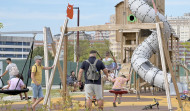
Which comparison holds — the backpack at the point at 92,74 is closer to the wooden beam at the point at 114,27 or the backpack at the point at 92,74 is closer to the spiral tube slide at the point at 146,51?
the wooden beam at the point at 114,27

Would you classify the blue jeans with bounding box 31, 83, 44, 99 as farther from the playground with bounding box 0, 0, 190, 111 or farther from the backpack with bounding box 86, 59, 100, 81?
the backpack with bounding box 86, 59, 100, 81

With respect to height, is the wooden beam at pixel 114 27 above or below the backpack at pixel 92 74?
above

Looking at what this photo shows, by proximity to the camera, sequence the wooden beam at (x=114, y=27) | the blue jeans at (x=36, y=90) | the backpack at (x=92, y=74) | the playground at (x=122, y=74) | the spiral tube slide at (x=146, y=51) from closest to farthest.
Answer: the backpack at (x=92, y=74)
the playground at (x=122, y=74)
the blue jeans at (x=36, y=90)
the wooden beam at (x=114, y=27)
the spiral tube slide at (x=146, y=51)

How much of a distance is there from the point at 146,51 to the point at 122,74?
136 inches

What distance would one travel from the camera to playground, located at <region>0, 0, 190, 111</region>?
530 inches

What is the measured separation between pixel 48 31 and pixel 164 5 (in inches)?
695

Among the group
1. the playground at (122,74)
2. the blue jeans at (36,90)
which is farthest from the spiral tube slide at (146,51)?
the blue jeans at (36,90)

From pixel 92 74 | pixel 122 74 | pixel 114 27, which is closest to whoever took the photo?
pixel 92 74

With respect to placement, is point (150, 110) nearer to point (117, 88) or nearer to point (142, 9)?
point (117, 88)

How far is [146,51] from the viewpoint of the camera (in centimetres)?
2462

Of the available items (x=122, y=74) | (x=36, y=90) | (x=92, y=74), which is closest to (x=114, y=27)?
(x=92, y=74)

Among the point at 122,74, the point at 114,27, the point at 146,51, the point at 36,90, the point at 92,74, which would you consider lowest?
the point at 36,90

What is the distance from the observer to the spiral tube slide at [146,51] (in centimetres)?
2321

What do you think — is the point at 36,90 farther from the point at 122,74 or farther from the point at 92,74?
the point at 122,74
